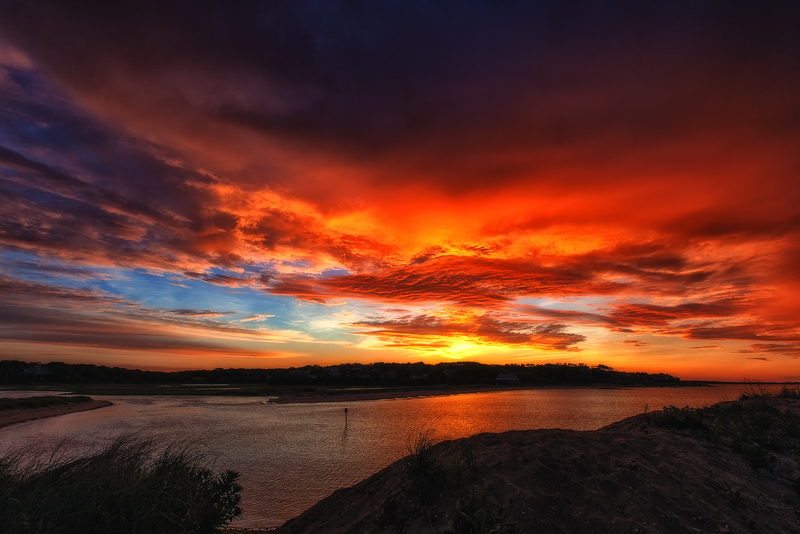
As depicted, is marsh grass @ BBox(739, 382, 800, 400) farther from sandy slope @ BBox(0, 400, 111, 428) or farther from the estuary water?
sandy slope @ BBox(0, 400, 111, 428)

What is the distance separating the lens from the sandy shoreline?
4009 cm

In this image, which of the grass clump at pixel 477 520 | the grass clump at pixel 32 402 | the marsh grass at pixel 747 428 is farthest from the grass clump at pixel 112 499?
the grass clump at pixel 32 402

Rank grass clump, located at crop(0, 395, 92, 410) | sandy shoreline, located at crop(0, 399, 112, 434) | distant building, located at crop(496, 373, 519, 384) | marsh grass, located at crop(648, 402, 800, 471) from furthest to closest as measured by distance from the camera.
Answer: distant building, located at crop(496, 373, 519, 384)
grass clump, located at crop(0, 395, 92, 410)
sandy shoreline, located at crop(0, 399, 112, 434)
marsh grass, located at crop(648, 402, 800, 471)

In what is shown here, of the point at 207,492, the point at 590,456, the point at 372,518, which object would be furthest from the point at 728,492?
the point at 207,492

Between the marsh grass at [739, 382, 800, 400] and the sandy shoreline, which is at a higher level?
the marsh grass at [739, 382, 800, 400]

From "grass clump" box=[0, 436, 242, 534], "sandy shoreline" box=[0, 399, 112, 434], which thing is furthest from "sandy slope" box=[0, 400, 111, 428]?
"grass clump" box=[0, 436, 242, 534]

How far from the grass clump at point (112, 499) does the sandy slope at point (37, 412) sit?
148 ft

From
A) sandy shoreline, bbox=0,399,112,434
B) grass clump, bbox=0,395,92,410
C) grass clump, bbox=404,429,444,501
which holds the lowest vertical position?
sandy shoreline, bbox=0,399,112,434

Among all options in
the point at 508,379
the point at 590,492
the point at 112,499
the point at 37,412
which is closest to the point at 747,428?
the point at 590,492

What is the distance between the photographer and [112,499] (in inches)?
286

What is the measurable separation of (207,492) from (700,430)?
13.7 metres

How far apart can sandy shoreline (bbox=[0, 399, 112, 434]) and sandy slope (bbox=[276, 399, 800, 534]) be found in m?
50.7

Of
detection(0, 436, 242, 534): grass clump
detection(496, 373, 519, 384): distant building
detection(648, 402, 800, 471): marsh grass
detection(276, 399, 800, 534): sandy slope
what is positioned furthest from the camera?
detection(496, 373, 519, 384): distant building

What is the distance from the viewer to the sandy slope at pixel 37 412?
40200 mm
